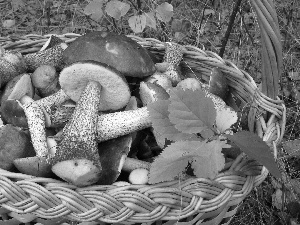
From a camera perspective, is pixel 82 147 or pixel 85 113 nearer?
pixel 82 147

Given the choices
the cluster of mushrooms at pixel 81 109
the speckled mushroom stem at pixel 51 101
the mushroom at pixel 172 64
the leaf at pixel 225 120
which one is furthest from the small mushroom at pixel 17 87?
the leaf at pixel 225 120

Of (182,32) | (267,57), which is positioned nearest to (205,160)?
(267,57)

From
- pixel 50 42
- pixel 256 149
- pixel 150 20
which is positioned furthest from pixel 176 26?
pixel 256 149

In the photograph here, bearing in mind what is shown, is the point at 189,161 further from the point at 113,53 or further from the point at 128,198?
the point at 113,53

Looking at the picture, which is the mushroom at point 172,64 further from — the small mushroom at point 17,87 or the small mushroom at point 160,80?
the small mushroom at point 17,87

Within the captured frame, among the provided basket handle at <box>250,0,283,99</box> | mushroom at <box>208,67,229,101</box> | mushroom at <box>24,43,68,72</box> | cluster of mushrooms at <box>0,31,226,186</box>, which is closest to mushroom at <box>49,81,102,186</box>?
cluster of mushrooms at <box>0,31,226,186</box>
